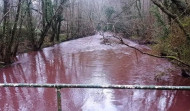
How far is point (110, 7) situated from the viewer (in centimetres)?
3750

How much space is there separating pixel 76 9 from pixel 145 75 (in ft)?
77.1

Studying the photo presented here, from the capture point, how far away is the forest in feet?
28.9

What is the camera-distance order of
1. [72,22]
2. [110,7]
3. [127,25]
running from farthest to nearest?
[110,7], [72,22], [127,25]

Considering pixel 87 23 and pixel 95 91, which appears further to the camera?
pixel 87 23

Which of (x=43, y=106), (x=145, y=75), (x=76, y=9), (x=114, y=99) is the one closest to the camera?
(x=43, y=106)

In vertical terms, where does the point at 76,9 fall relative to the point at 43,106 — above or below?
above

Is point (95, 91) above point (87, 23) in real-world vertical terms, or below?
below

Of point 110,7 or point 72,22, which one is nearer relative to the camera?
point 72,22

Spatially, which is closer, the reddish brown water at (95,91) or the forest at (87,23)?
the reddish brown water at (95,91)

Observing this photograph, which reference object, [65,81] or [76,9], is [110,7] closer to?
[76,9]

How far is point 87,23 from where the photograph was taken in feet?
113

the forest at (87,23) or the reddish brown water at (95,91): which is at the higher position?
the forest at (87,23)

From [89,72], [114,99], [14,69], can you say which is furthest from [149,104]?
[14,69]

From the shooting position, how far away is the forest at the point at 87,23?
8.81m
